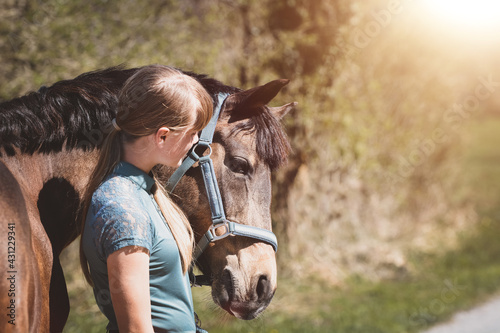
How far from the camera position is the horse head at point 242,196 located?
2000 mm

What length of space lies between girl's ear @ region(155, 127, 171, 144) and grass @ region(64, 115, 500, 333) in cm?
308

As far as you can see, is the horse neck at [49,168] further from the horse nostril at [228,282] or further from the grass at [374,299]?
the grass at [374,299]

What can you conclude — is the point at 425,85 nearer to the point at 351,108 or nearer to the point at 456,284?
the point at 351,108

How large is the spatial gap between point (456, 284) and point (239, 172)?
5.98 m

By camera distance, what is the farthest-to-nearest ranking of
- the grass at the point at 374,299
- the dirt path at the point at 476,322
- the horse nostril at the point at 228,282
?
the dirt path at the point at 476,322 < the grass at the point at 374,299 < the horse nostril at the point at 228,282

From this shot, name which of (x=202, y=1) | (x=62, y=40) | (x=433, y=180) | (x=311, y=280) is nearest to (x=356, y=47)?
(x=202, y=1)

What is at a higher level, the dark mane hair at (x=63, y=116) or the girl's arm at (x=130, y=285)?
the dark mane hair at (x=63, y=116)

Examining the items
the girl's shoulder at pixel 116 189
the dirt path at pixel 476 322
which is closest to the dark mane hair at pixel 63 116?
the girl's shoulder at pixel 116 189

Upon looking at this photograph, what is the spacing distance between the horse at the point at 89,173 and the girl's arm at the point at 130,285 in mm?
335

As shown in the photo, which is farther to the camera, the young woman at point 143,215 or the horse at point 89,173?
the horse at point 89,173

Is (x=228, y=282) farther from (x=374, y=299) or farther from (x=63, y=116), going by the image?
(x=374, y=299)

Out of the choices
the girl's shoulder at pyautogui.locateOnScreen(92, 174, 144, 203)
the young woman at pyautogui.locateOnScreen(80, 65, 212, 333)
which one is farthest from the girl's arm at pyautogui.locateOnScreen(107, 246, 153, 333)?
the girl's shoulder at pyautogui.locateOnScreen(92, 174, 144, 203)

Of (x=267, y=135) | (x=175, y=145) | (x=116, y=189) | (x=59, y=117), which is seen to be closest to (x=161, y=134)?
(x=175, y=145)

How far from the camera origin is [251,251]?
204 cm
